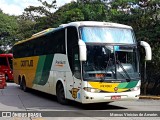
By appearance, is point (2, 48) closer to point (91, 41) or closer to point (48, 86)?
point (48, 86)

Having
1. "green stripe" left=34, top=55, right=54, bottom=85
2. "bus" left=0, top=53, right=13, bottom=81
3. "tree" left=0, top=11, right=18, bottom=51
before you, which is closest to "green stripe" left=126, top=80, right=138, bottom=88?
"green stripe" left=34, top=55, right=54, bottom=85

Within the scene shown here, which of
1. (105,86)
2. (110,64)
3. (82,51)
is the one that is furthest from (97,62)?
(82,51)

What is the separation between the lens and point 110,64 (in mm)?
12047

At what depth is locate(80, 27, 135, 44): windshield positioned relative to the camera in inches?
480

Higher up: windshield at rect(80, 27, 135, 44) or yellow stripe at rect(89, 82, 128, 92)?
windshield at rect(80, 27, 135, 44)

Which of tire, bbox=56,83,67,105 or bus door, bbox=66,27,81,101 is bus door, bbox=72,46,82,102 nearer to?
bus door, bbox=66,27,81,101

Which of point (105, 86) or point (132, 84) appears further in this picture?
point (132, 84)

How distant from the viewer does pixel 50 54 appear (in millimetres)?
15281

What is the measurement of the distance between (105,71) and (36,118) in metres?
3.11

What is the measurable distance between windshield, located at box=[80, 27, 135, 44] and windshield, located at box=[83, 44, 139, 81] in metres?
0.24

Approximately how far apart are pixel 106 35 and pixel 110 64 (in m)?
1.13

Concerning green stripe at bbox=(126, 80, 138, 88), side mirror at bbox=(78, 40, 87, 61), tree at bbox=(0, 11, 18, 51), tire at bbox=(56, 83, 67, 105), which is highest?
tree at bbox=(0, 11, 18, 51)

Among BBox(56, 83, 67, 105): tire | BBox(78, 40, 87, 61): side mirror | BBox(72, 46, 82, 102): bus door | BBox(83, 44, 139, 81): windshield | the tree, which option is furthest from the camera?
the tree

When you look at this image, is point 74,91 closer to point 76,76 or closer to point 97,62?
Result: point 76,76
